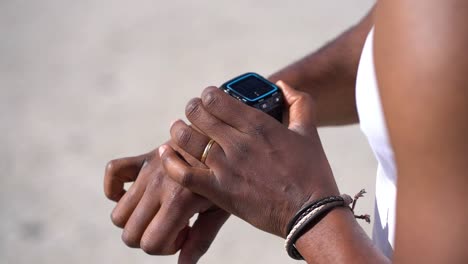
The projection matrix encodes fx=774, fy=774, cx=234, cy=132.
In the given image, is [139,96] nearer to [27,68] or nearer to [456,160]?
[27,68]

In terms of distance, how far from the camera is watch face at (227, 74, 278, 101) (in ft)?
4.67

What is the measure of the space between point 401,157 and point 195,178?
14.5 inches

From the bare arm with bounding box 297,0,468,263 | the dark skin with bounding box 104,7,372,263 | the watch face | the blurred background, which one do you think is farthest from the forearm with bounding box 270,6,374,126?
the blurred background

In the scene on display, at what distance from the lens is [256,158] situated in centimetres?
126

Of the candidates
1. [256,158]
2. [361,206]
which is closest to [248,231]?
[361,206]

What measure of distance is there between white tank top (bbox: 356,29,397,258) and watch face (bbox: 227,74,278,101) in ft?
0.57

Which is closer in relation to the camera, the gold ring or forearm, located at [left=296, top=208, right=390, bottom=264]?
forearm, located at [left=296, top=208, right=390, bottom=264]

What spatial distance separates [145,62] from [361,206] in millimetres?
1334

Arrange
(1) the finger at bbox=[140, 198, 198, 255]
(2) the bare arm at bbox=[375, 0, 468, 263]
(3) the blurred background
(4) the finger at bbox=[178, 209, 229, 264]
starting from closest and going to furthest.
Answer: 1. (2) the bare arm at bbox=[375, 0, 468, 263]
2. (1) the finger at bbox=[140, 198, 198, 255]
3. (4) the finger at bbox=[178, 209, 229, 264]
4. (3) the blurred background

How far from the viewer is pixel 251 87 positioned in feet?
4.80

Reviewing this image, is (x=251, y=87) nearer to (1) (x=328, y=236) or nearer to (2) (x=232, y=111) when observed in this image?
(2) (x=232, y=111)

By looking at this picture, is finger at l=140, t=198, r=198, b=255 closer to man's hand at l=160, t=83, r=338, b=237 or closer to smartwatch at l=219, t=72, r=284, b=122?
man's hand at l=160, t=83, r=338, b=237

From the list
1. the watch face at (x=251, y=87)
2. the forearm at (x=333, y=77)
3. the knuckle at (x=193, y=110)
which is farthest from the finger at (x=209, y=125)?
the forearm at (x=333, y=77)

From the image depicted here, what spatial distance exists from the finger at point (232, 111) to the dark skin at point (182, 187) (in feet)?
0.17
